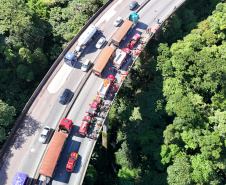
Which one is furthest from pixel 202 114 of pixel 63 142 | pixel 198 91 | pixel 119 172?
pixel 63 142

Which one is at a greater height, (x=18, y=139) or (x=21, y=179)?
(x=18, y=139)

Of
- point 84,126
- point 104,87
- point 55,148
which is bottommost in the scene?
point 55,148

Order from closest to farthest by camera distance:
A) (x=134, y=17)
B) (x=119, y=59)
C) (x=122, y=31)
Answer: (x=119, y=59) → (x=122, y=31) → (x=134, y=17)

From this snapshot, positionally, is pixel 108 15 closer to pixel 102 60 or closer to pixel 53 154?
pixel 102 60

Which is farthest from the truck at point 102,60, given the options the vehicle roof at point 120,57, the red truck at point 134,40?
the red truck at point 134,40

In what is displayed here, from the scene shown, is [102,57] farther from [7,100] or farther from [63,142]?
[7,100]

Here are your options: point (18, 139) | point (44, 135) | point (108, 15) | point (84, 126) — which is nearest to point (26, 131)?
point (18, 139)
